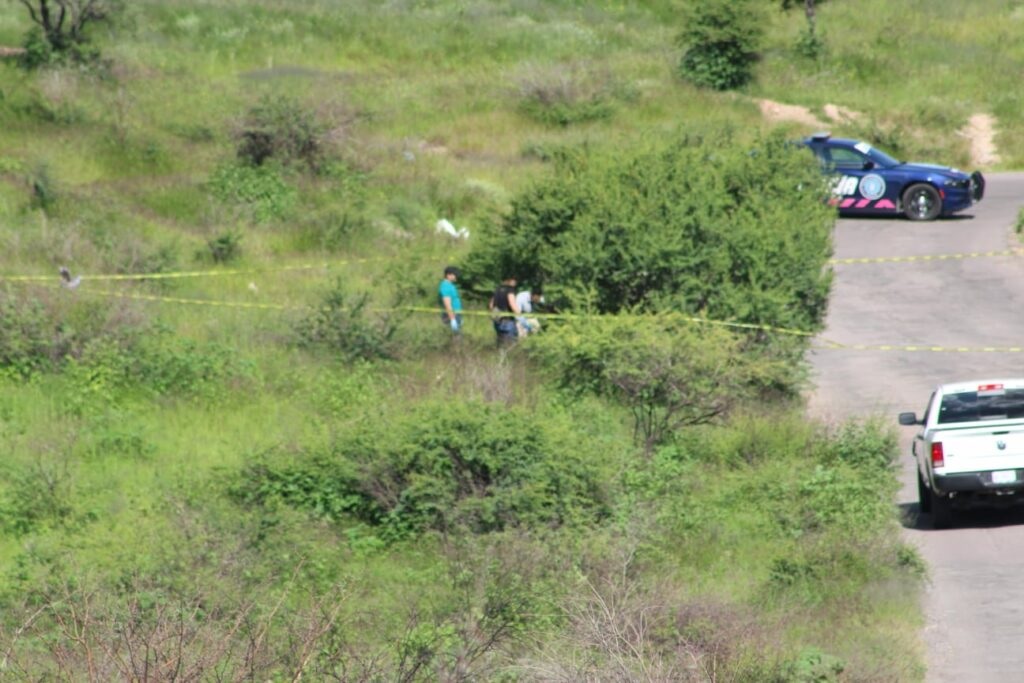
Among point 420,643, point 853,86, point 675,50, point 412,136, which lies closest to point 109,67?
point 412,136

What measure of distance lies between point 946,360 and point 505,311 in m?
6.15

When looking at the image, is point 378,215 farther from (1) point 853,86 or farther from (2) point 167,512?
(1) point 853,86

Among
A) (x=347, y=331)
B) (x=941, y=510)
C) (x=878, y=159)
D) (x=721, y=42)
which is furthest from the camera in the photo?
(x=721, y=42)

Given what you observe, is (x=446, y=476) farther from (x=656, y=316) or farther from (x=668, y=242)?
(x=668, y=242)

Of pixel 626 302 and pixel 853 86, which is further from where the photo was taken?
pixel 853 86

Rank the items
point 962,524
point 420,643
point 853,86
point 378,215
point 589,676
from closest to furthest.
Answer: point 589,676 → point 420,643 → point 962,524 → point 378,215 → point 853,86

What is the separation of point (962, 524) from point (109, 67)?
2594 centimetres

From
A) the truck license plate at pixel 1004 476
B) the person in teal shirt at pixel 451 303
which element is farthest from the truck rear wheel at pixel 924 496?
the person in teal shirt at pixel 451 303

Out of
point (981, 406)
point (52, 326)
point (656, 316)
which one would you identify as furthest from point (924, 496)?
point (52, 326)

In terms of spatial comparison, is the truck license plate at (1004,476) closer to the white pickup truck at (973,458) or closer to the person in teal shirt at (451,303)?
the white pickup truck at (973,458)

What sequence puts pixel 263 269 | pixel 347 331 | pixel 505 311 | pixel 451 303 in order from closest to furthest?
pixel 347 331 < pixel 505 311 < pixel 451 303 < pixel 263 269

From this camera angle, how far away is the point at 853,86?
43156 millimetres

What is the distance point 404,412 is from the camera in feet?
56.3

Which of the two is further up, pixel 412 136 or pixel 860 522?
pixel 860 522
